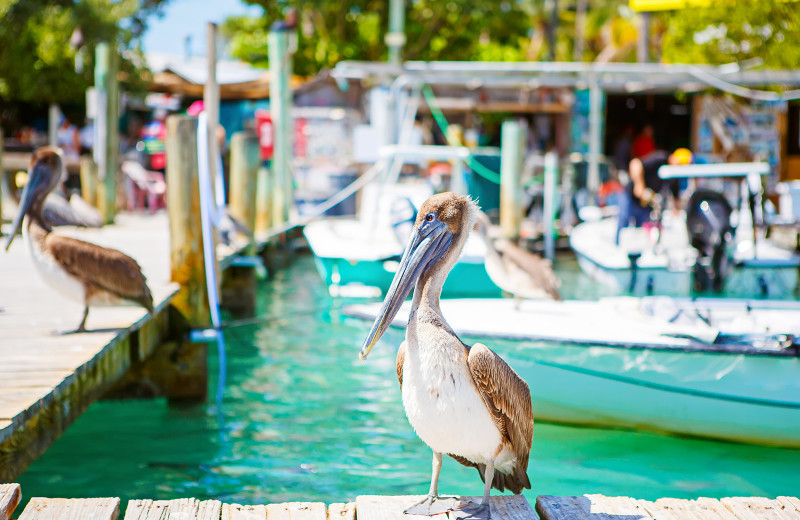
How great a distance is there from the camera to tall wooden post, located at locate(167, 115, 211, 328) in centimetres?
651

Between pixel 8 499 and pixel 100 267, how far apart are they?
106 inches

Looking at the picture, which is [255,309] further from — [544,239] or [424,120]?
[424,120]

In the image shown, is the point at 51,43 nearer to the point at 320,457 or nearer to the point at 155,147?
the point at 155,147

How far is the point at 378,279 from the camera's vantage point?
10.5 meters

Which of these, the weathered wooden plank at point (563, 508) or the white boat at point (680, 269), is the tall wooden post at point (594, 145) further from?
the weathered wooden plank at point (563, 508)

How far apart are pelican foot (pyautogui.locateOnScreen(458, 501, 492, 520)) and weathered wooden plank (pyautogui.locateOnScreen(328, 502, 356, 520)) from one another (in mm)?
380

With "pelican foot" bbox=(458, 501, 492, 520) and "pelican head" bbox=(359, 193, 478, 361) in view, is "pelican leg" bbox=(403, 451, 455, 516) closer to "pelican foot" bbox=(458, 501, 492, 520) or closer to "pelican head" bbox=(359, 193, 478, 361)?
"pelican foot" bbox=(458, 501, 492, 520)

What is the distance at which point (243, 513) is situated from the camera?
126 inches

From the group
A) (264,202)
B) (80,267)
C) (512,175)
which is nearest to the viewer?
(80,267)

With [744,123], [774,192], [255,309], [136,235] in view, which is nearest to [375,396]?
[255,309]

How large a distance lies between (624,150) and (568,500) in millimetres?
18967

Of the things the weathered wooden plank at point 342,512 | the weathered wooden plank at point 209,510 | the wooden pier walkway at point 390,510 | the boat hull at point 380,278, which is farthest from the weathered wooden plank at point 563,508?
the boat hull at point 380,278

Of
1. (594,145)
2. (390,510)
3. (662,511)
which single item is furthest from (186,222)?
(594,145)

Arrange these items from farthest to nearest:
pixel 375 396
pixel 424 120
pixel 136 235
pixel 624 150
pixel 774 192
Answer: pixel 424 120 → pixel 624 150 → pixel 774 192 → pixel 136 235 → pixel 375 396
